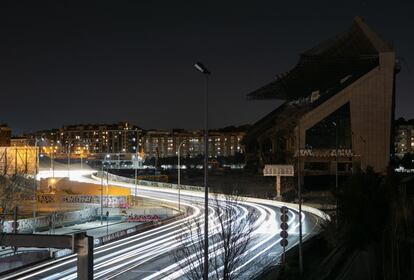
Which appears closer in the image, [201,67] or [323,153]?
[201,67]

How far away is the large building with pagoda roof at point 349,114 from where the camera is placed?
271 ft

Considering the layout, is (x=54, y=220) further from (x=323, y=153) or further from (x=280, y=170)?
(x=323, y=153)

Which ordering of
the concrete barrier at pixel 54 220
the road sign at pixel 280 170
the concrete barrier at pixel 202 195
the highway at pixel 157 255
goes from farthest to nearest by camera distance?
the road sign at pixel 280 170 < the concrete barrier at pixel 202 195 < the concrete barrier at pixel 54 220 < the highway at pixel 157 255

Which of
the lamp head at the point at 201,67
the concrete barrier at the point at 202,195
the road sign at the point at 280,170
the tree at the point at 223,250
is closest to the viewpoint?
the lamp head at the point at 201,67

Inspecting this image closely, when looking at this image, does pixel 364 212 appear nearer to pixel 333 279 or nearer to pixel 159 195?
pixel 333 279

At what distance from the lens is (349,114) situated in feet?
283

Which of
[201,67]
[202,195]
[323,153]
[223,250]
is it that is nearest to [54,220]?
[223,250]

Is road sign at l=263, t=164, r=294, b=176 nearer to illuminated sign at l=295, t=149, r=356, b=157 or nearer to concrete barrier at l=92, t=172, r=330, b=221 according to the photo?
concrete barrier at l=92, t=172, r=330, b=221

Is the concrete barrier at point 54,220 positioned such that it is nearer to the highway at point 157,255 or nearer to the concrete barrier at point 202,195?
the highway at point 157,255

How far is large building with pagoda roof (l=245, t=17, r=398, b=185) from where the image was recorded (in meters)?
82.7

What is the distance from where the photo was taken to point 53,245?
13.3m

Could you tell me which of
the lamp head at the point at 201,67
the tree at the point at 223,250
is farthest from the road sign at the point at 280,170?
the lamp head at the point at 201,67

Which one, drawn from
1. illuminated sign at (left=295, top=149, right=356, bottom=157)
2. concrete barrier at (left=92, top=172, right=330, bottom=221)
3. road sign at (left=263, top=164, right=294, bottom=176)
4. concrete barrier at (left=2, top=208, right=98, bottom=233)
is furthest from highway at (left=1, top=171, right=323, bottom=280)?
illuminated sign at (left=295, top=149, right=356, bottom=157)

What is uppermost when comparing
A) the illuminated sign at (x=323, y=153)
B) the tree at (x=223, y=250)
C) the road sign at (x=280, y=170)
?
the illuminated sign at (x=323, y=153)
